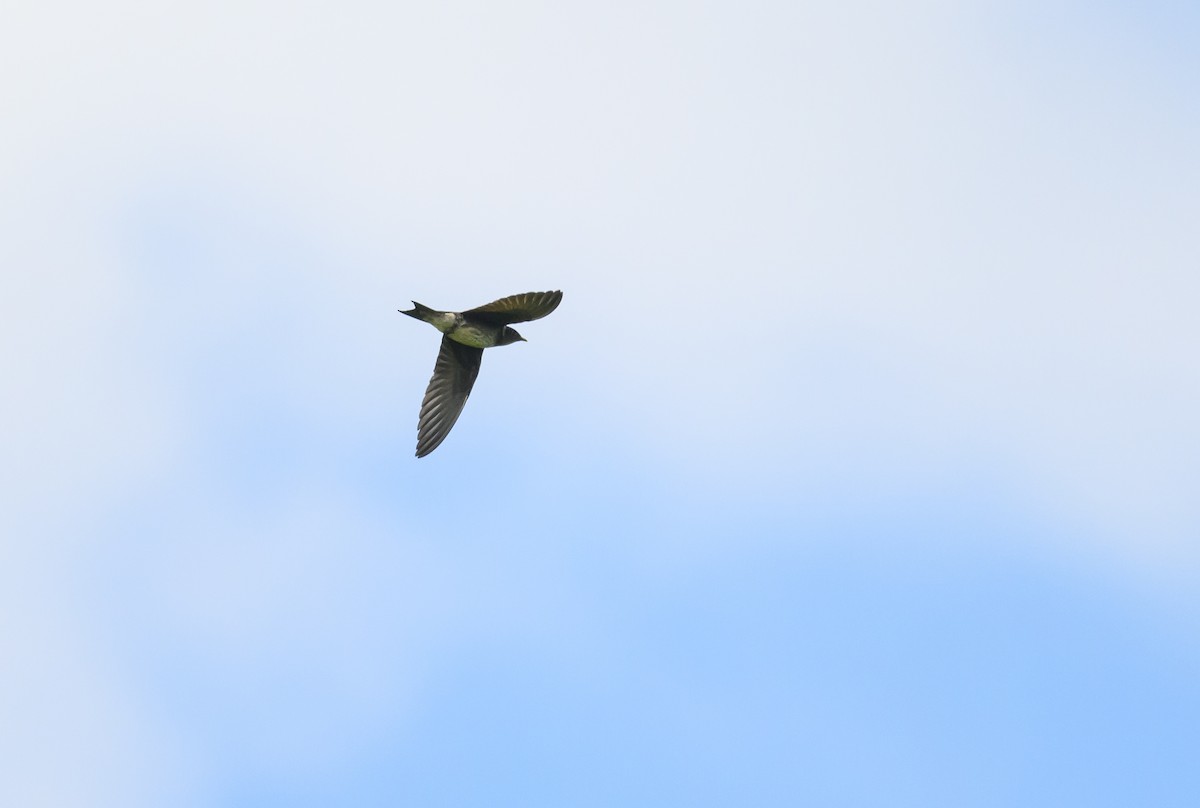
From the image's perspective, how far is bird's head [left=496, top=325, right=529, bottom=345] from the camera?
94.6 feet

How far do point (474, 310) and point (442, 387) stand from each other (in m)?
2.51

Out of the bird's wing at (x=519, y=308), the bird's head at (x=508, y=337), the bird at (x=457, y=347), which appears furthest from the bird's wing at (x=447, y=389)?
the bird's wing at (x=519, y=308)

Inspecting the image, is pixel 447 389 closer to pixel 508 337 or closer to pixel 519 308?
pixel 508 337

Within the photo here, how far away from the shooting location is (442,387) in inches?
1174

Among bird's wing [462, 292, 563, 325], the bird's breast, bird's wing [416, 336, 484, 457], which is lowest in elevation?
bird's wing [416, 336, 484, 457]

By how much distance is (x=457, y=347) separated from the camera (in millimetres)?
29734

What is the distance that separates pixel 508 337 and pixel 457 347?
4.07ft

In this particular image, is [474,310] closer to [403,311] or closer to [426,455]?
Answer: [403,311]

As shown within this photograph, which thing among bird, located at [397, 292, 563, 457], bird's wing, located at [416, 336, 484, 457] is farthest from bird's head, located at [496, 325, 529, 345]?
bird's wing, located at [416, 336, 484, 457]

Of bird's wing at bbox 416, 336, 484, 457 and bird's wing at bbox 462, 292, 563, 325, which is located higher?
bird's wing at bbox 462, 292, 563, 325

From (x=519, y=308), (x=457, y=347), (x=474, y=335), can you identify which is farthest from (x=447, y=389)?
(x=519, y=308)

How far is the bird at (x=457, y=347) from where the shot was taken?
2766cm

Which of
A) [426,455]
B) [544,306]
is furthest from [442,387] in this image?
[544,306]

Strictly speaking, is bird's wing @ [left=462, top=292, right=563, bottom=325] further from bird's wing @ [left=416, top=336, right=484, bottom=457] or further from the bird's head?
bird's wing @ [left=416, top=336, right=484, bottom=457]
